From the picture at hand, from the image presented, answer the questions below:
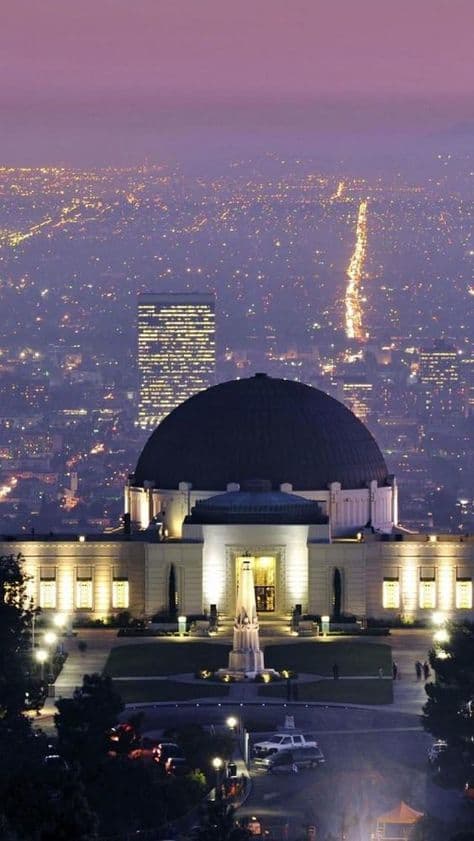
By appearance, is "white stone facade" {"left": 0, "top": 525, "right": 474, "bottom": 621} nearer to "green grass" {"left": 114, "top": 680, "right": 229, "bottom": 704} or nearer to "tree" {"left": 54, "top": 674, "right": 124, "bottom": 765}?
"green grass" {"left": 114, "top": 680, "right": 229, "bottom": 704}

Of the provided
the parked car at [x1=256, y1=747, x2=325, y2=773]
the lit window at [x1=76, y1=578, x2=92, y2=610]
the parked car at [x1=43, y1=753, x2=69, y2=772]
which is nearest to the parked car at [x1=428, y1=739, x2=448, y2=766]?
the parked car at [x1=256, y1=747, x2=325, y2=773]

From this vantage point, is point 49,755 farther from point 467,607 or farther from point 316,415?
point 316,415

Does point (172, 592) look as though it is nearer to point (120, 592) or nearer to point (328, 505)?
point (120, 592)

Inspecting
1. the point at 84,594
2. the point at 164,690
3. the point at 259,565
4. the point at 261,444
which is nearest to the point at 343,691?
the point at 164,690

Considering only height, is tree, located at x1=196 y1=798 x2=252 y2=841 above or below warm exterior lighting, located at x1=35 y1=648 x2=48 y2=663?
below

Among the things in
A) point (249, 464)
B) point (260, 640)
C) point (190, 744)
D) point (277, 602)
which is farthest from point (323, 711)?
point (249, 464)

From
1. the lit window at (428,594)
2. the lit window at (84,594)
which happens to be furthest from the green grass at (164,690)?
the lit window at (428,594)
